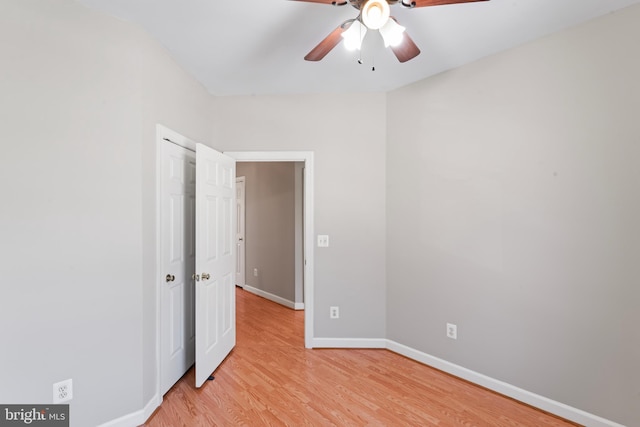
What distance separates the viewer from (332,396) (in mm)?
2191

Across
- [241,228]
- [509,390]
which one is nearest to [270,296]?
[241,228]

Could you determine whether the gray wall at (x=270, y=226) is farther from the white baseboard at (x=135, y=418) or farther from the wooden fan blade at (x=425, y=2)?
the wooden fan blade at (x=425, y=2)

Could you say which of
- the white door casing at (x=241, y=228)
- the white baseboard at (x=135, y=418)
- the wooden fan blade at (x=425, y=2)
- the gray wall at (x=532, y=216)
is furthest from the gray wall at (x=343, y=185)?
the white door casing at (x=241, y=228)

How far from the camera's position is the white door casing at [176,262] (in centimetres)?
218

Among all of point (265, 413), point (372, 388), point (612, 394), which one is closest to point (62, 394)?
point (265, 413)

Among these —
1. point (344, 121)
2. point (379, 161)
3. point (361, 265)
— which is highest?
point (344, 121)

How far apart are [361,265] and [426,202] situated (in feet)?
2.85

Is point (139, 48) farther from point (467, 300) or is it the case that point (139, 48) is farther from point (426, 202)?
point (467, 300)

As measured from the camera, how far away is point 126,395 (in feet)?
6.10

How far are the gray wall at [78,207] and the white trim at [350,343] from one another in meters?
1.50

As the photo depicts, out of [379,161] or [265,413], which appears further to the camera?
[379,161]

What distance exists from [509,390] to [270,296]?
3230 mm

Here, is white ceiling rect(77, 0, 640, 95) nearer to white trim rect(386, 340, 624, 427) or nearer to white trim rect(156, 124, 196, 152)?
white trim rect(156, 124, 196, 152)

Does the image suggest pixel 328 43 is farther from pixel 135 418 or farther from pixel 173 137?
pixel 135 418
